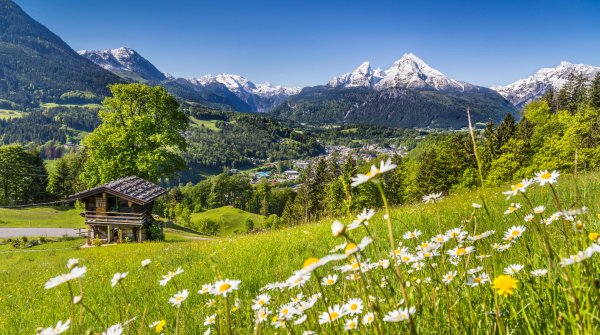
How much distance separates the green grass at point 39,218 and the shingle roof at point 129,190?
602 inches

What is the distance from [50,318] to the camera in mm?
4844

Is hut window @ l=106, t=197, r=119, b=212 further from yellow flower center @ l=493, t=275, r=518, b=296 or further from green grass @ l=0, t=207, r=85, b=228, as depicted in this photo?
yellow flower center @ l=493, t=275, r=518, b=296

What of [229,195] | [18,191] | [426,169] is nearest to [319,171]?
[426,169]

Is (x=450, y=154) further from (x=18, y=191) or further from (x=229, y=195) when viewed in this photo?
(x=229, y=195)

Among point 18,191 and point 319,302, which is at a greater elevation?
point 319,302

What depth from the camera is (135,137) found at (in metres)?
28.6

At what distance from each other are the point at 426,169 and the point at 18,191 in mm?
66428

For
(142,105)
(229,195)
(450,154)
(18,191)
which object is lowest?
(229,195)

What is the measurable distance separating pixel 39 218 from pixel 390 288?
51.3 metres

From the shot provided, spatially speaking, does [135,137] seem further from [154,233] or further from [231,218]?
[231,218]

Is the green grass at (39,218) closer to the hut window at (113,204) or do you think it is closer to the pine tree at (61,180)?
the hut window at (113,204)

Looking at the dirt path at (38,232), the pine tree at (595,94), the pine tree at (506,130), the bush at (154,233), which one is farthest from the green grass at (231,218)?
the pine tree at (595,94)

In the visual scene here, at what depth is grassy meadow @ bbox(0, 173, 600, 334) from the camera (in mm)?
1271

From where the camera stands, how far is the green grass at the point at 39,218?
37625 millimetres
